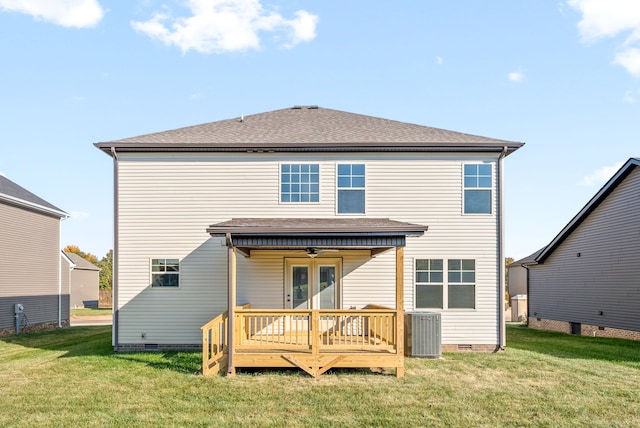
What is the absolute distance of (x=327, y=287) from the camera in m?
12.6

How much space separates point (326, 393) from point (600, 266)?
1384 cm

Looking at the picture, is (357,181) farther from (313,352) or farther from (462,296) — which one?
(313,352)

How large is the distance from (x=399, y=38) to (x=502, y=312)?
26.0 ft

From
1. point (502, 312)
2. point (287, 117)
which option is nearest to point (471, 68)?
point (287, 117)

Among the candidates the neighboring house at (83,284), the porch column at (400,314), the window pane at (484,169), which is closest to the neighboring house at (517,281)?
the window pane at (484,169)

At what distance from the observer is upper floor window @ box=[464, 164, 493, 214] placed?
12.7 metres

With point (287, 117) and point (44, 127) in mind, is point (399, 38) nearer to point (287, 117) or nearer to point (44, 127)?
point (287, 117)

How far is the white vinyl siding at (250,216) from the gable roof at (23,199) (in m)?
8.30

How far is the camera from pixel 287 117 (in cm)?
1536

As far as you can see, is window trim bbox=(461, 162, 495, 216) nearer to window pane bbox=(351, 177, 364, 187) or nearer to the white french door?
window pane bbox=(351, 177, 364, 187)

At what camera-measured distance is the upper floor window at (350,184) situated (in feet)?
41.8

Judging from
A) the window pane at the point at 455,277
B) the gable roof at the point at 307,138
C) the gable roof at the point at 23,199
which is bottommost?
the window pane at the point at 455,277

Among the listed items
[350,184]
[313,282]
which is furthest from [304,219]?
[313,282]

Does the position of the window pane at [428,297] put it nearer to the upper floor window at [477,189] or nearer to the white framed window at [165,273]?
the upper floor window at [477,189]
